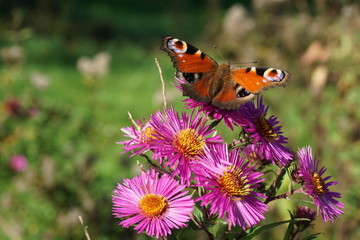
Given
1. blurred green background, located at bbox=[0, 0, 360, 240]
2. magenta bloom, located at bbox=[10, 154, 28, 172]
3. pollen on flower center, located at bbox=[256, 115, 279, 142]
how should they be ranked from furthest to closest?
magenta bloom, located at bbox=[10, 154, 28, 172] < blurred green background, located at bbox=[0, 0, 360, 240] < pollen on flower center, located at bbox=[256, 115, 279, 142]

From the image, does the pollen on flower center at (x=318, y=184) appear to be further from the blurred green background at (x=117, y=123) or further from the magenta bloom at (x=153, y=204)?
the blurred green background at (x=117, y=123)

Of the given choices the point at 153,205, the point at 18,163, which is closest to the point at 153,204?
the point at 153,205

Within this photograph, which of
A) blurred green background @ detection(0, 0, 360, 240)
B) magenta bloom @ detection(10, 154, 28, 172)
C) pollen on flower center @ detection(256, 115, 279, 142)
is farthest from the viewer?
magenta bloom @ detection(10, 154, 28, 172)

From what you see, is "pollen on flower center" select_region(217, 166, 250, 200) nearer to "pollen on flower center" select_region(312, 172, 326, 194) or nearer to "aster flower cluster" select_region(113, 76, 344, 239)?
"aster flower cluster" select_region(113, 76, 344, 239)

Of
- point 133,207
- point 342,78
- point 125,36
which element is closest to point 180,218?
point 133,207

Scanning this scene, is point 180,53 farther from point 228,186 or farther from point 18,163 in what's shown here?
point 18,163

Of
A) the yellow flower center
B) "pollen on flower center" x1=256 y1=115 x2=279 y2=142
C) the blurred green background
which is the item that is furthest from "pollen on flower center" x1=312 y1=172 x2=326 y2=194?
the blurred green background
